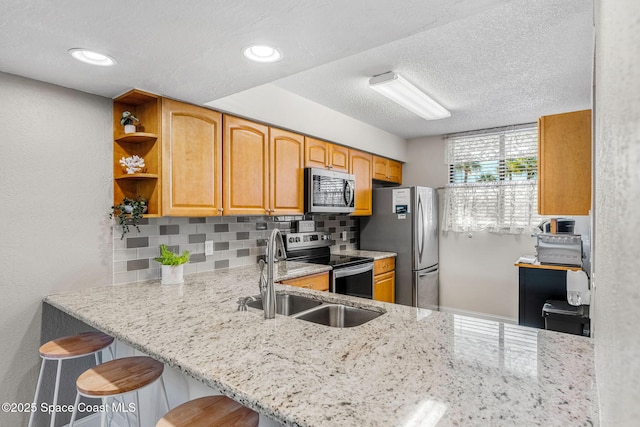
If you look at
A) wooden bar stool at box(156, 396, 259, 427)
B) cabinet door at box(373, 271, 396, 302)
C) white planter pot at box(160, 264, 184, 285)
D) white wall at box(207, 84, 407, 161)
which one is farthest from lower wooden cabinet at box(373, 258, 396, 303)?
wooden bar stool at box(156, 396, 259, 427)

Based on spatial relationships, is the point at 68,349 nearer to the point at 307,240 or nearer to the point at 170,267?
the point at 170,267

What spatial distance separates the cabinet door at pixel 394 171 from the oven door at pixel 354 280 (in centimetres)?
143

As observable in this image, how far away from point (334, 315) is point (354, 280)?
1.52 meters

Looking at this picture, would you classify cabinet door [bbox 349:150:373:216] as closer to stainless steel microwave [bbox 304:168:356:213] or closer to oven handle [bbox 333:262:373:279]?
stainless steel microwave [bbox 304:168:356:213]

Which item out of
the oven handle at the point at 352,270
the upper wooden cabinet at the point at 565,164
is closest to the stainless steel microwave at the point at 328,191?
the oven handle at the point at 352,270

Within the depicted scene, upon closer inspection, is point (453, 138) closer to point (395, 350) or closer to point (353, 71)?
point (353, 71)

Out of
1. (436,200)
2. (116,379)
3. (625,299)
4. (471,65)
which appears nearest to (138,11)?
(116,379)

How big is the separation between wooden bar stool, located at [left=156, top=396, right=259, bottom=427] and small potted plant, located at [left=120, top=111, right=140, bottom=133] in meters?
1.69

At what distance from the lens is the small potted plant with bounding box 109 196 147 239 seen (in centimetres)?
217

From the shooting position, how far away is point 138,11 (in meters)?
1.32

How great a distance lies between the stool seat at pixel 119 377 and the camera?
1384 millimetres

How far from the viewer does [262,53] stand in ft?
5.47

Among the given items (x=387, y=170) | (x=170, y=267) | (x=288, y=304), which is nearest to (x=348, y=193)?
(x=387, y=170)

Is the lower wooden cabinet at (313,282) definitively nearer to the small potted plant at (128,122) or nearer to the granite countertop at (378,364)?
the granite countertop at (378,364)
